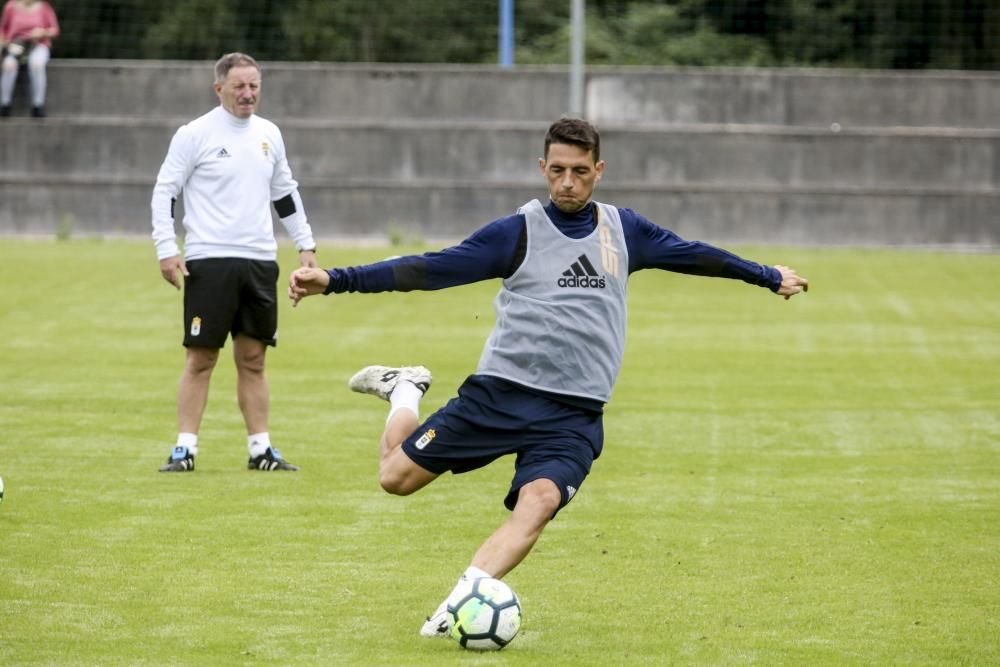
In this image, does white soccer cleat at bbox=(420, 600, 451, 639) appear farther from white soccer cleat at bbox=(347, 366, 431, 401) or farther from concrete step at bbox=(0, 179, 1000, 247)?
concrete step at bbox=(0, 179, 1000, 247)

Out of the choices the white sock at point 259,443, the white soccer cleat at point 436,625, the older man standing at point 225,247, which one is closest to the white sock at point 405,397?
the white soccer cleat at point 436,625

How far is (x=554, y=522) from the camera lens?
8.15 meters

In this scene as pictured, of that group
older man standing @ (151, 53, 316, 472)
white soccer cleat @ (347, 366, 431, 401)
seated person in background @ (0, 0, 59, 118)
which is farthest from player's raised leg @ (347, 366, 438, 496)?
seated person in background @ (0, 0, 59, 118)

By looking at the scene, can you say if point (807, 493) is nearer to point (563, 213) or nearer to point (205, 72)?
point (563, 213)

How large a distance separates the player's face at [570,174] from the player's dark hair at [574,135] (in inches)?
0.6

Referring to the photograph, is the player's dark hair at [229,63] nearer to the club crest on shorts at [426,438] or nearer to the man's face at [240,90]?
the man's face at [240,90]

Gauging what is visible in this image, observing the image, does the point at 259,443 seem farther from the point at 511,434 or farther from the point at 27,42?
the point at 27,42

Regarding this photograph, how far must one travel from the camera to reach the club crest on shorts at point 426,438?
6332 millimetres

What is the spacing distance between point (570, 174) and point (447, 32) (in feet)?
85.6

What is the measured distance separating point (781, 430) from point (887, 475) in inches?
65.0

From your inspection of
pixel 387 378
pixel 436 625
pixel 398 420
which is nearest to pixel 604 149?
pixel 387 378

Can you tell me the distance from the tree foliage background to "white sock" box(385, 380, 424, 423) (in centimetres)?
2464

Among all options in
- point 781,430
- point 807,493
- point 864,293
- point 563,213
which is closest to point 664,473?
point 807,493

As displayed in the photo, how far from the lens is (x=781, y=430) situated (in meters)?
11.3
